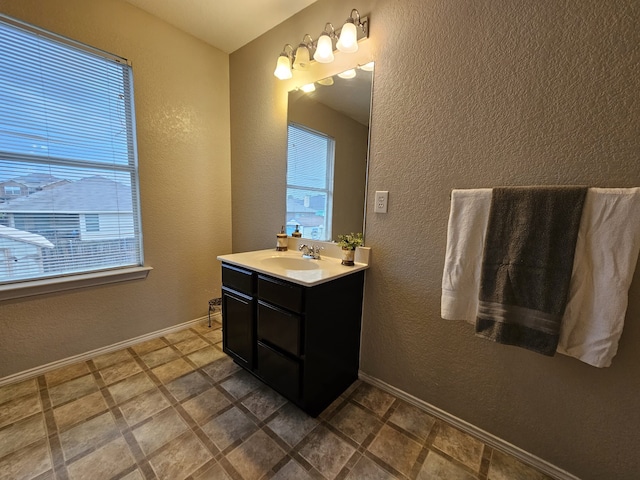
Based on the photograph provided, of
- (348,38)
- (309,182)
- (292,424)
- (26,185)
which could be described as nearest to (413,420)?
(292,424)

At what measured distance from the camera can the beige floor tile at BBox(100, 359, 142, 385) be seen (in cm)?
169

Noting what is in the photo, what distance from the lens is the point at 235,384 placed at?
5.52ft

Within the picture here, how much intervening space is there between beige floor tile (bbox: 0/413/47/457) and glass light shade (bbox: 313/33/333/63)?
2430 mm

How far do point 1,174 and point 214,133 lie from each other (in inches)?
52.4

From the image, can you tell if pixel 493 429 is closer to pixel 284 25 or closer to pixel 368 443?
pixel 368 443

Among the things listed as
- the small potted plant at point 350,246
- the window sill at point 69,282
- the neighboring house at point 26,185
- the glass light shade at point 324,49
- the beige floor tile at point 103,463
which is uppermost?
the glass light shade at point 324,49

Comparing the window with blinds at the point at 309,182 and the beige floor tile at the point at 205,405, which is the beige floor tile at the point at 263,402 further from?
the window with blinds at the point at 309,182

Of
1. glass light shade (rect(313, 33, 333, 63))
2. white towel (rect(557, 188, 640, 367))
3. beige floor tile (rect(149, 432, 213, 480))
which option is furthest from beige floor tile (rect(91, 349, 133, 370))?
white towel (rect(557, 188, 640, 367))

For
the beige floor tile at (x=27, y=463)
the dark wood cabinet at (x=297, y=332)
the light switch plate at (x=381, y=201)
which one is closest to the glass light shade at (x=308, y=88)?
the light switch plate at (x=381, y=201)

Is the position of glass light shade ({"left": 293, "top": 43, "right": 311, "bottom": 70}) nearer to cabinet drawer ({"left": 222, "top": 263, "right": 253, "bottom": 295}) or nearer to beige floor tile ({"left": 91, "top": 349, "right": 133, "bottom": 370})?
cabinet drawer ({"left": 222, "top": 263, "right": 253, "bottom": 295})

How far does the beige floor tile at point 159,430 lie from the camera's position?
1.24 m

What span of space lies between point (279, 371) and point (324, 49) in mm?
1857

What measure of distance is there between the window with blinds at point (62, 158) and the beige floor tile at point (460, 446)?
2335 mm

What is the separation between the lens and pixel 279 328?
56.4 inches
